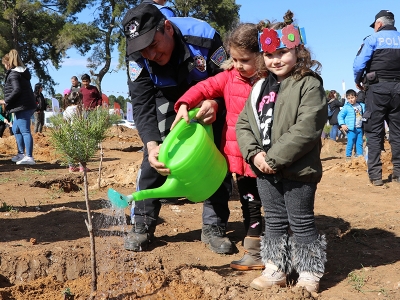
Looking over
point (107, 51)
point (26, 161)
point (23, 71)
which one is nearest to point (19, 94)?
point (23, 71)

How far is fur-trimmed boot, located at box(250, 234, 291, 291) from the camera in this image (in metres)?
2.77

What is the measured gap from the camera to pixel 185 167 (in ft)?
8.95

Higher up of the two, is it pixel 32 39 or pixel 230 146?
pixel 32 39

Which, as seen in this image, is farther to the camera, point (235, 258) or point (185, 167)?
point (235, 258)

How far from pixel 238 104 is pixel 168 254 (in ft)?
3.76

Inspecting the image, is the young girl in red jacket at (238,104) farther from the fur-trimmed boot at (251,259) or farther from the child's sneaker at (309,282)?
the child's sneaker at (309,282)

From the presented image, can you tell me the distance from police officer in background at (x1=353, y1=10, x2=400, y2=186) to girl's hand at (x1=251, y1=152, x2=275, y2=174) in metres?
3.93

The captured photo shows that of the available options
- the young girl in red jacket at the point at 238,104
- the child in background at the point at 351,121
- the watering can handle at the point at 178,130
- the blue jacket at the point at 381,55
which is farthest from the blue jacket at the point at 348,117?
the watering can handle at the point at 178,130

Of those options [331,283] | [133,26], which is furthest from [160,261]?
[133,26]

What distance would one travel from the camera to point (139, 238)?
3.51 m

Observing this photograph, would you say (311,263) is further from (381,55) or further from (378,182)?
(381,55)

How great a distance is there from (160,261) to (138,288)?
0.32 meters

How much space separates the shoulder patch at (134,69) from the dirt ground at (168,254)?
788 millimetres

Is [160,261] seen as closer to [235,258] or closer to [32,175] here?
[235,258]
